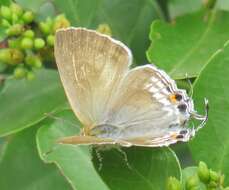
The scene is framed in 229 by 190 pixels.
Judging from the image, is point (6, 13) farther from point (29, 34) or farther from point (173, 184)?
point (173, 184)

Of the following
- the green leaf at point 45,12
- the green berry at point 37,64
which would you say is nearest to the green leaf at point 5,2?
the green leaf at point 45,12

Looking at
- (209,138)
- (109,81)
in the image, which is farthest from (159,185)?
(109,81)

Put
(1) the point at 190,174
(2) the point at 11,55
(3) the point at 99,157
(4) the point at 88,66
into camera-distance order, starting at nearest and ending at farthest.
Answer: (3) the point at 99,157, (1) the point at 190,174, (4) the point at 88,66, (2) the point at 11,55

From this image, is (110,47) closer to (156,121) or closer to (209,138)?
→ (156,121)

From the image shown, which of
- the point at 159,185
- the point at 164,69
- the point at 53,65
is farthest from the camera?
the point at 53,65

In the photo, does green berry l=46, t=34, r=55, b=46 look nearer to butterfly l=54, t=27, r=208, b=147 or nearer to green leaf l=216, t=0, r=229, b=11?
butterfly l=54, t=27, r=208, b=147

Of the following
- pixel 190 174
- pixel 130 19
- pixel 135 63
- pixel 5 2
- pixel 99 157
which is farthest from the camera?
pixel 130 19

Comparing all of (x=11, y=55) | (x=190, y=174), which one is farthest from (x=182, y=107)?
(x=11, y=55)
